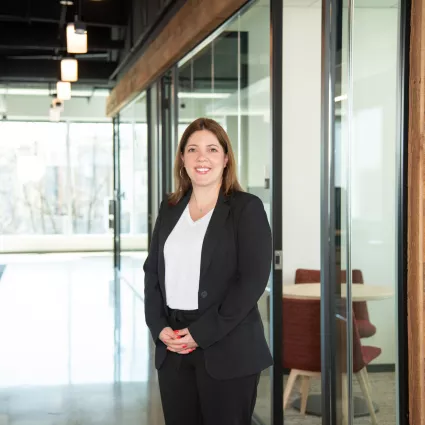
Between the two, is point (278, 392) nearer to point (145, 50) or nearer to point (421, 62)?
point (421, 62)

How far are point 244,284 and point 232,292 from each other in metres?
0.05

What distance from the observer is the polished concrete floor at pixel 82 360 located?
5.11 metres

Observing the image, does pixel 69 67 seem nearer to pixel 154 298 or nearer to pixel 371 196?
pixel 371 196

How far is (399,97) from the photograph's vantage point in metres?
3.04

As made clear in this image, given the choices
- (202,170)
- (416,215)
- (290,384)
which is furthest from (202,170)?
(290,384)

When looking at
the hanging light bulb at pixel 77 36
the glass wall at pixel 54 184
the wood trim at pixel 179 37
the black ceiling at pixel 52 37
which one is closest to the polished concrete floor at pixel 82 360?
the wood trim at pixel 179 37

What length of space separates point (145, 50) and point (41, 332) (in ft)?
11.2

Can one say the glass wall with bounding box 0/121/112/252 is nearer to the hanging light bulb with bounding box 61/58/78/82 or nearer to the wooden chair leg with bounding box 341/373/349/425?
the hanging light bulb with bounding box 61/58/78/82

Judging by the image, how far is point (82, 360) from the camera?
6.85 metres

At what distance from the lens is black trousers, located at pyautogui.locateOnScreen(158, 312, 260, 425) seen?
2734 mm

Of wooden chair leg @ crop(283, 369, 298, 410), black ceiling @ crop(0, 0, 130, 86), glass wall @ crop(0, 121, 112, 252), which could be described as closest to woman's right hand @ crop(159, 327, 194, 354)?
wooden chair leg @ crop(283, 369, 298, 410)

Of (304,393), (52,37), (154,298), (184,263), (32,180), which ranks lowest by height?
(304,393)

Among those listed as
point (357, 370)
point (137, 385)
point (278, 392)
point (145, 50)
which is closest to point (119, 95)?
point (145, 50)

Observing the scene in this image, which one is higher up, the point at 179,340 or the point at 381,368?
the point at 179,340
